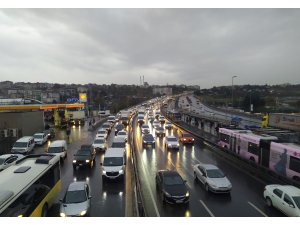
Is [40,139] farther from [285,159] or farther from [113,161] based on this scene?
[285,159]

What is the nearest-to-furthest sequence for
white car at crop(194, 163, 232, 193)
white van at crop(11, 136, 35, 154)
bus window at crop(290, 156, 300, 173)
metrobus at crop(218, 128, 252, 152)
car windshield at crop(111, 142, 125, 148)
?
white car at crop(194, 163, 232, 193) < bus window at crop(290, 156, 300, 173) < metrobus at crop(218, 128, 252, 152) < car windshield at crop(111, 142, 125, 148) < white van at crop(11, 136, 35, 154)

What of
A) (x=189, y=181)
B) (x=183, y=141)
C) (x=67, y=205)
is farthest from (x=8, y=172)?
(x=183, y=141)

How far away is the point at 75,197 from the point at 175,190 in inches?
201

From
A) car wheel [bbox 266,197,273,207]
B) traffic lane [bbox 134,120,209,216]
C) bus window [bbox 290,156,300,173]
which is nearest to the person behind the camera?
traffic lane [bbox 134,120,209,216]

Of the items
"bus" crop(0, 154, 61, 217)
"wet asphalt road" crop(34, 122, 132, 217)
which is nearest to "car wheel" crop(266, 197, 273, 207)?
"wet asphalt road" crop(34, 122, 132, 217)

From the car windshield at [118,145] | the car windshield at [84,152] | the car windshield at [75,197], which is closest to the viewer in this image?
the car windshield at [75,197]

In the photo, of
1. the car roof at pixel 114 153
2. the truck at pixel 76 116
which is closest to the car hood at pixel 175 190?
the car roof at pixel 114 153

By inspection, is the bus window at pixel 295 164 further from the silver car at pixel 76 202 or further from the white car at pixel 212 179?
the silver car at pixel 76 202

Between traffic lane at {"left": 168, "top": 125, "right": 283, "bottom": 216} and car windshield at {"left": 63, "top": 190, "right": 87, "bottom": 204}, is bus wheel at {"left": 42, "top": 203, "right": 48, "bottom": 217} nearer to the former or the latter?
car windshield at {"left": 63, "top": 190, "right": 87, "bottom": 204}

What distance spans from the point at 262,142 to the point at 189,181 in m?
6.95

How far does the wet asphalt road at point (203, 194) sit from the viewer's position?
45.0ft

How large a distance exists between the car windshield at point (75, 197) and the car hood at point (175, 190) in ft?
14.0

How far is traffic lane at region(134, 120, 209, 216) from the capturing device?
13.6 meters

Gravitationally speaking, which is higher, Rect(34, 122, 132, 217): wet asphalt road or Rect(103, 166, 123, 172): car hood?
Rect(103, 166, 123, 172): car hood
